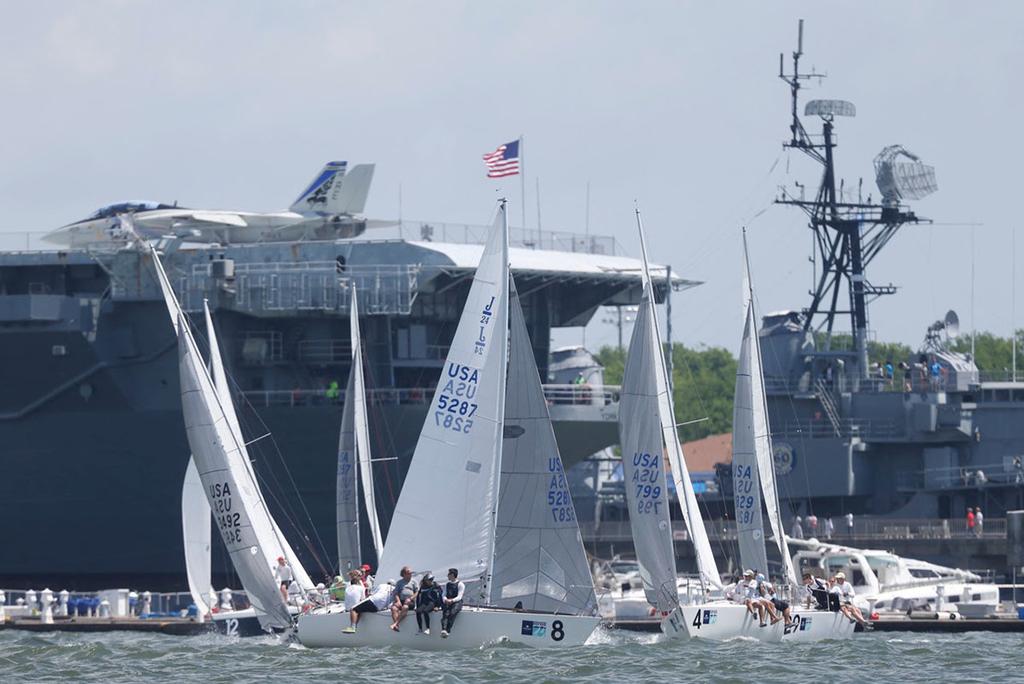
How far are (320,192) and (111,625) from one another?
23.5 meters

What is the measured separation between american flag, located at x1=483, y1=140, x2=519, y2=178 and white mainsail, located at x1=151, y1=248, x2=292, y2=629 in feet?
22.0

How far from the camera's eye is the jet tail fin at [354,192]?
221ft

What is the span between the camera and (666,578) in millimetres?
38969

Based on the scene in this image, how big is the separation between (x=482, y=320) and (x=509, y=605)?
455cm

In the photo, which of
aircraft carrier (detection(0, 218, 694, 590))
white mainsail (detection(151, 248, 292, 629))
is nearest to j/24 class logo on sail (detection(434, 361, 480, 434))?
white mainsail (detection(151, 248, 292, 629))

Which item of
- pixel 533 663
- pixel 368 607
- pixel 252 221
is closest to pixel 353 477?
pixel 368 607

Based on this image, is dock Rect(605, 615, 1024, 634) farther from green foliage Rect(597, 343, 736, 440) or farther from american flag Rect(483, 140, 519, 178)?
green foliage Rect(597, 343, 736, 440)

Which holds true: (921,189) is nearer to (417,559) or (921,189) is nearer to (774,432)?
(774,432)

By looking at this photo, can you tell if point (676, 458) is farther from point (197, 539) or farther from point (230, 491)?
point (197, 539)

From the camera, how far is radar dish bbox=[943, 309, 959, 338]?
222 feet

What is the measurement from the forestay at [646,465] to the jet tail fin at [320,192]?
2779cm

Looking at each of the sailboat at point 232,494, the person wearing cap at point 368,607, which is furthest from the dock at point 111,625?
the person wearing cap at point 368,607

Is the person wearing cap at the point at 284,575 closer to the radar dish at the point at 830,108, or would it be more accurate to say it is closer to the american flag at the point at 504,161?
the american flag at the point at 504,161

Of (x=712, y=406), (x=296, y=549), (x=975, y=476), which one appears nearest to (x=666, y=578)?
(x=296, y=549)
